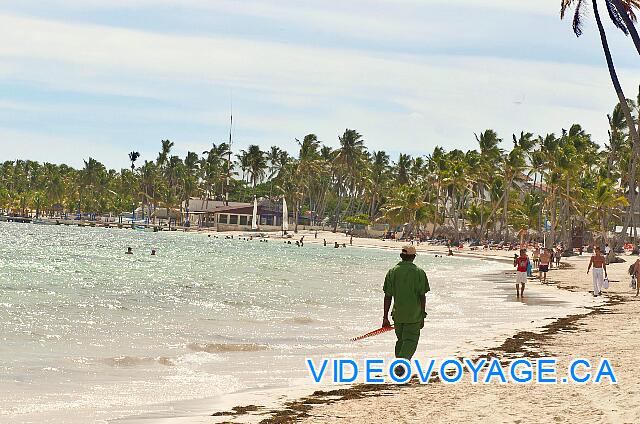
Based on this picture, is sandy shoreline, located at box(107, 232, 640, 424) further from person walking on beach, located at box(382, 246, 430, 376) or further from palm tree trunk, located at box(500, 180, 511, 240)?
palm tree trunk, located at box(500, 180, 511, 240)

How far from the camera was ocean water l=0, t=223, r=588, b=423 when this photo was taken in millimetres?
12305

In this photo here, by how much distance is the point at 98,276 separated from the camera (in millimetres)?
43688

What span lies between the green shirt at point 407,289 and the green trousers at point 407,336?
85 millimetres

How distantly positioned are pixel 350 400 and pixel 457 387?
1407mm

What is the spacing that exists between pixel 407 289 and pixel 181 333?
10.2 meters

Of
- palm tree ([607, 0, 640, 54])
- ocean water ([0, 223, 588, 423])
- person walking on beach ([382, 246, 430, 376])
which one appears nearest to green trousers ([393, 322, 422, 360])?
person walking on beach ([382, 246, 430, 376])

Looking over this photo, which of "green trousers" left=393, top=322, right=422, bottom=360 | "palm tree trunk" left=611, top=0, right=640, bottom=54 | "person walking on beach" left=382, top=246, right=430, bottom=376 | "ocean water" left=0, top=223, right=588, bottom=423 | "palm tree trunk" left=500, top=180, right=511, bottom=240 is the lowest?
"ocean water" left=0, top=223, right=588, bottom=423

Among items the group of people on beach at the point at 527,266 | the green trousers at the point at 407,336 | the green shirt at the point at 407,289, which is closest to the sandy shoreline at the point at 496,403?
the green trousers at the point at 407,336

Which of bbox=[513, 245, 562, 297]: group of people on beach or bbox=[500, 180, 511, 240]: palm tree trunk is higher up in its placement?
bbox=[500, 180, 511, 240]: palm tree trunk

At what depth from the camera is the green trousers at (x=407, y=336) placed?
1062cm

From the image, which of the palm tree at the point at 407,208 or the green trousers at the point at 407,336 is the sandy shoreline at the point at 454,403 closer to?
the green trousers at the point at 407,336

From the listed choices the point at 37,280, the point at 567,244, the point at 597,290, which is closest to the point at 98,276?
the point at 37,280

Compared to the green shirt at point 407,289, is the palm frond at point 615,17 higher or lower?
higher

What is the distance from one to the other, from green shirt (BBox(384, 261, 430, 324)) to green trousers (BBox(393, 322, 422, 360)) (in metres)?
0.09
